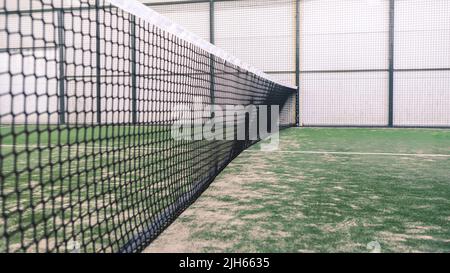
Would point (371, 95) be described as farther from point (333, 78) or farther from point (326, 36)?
point (326, 36)

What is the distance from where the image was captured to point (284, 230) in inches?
74.8

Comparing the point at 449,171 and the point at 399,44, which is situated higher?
the point at 399,44

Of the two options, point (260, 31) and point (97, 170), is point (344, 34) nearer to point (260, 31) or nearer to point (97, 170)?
point (260, 31)

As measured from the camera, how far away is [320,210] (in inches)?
88.6

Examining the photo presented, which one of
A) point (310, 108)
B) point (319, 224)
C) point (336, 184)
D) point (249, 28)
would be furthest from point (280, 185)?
point (249, 28)

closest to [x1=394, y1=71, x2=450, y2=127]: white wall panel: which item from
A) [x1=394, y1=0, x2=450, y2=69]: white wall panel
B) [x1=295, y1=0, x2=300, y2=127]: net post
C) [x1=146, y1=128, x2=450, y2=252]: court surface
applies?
[x1=394, y1=0, x2=450, y2=69]: white wall panel

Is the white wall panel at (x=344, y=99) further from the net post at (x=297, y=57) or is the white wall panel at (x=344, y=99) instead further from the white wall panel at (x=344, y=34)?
the white wall panel at (x=344, y=34)

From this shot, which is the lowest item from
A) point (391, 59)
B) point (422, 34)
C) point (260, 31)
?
point (391, 59)

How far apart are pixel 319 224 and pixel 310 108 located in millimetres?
8717
